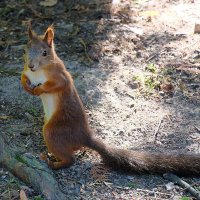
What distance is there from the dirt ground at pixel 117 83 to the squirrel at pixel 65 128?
0.32 feet

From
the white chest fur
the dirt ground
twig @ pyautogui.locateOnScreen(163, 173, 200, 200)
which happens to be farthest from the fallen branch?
twig @ pyautogui.locateOnScreen(163, 173, 200, 200)

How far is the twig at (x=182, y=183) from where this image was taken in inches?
148

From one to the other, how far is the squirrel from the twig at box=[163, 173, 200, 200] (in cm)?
4

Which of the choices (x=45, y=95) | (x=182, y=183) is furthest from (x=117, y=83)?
(x=182, y=183)

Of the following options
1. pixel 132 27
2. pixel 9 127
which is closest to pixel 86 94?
pixel 9 127

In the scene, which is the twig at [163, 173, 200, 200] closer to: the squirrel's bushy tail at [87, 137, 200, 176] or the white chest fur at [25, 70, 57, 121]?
the squirrel's bushy tail at [87, 137, 200, 176]

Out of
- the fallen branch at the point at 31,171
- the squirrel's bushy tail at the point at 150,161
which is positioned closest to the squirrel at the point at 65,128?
the squirrel's bushy tail at the point at 150,161

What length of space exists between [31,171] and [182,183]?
1.03m

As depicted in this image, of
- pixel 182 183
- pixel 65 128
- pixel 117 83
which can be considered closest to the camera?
pixel 182 183

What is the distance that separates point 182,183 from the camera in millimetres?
3861

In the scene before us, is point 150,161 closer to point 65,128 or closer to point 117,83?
point 65,128

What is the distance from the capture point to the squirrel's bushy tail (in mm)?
3891

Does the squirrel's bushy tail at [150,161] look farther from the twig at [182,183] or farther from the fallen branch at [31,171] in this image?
the fallen branch at [31,171]

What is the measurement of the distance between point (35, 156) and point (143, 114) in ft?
3.53
